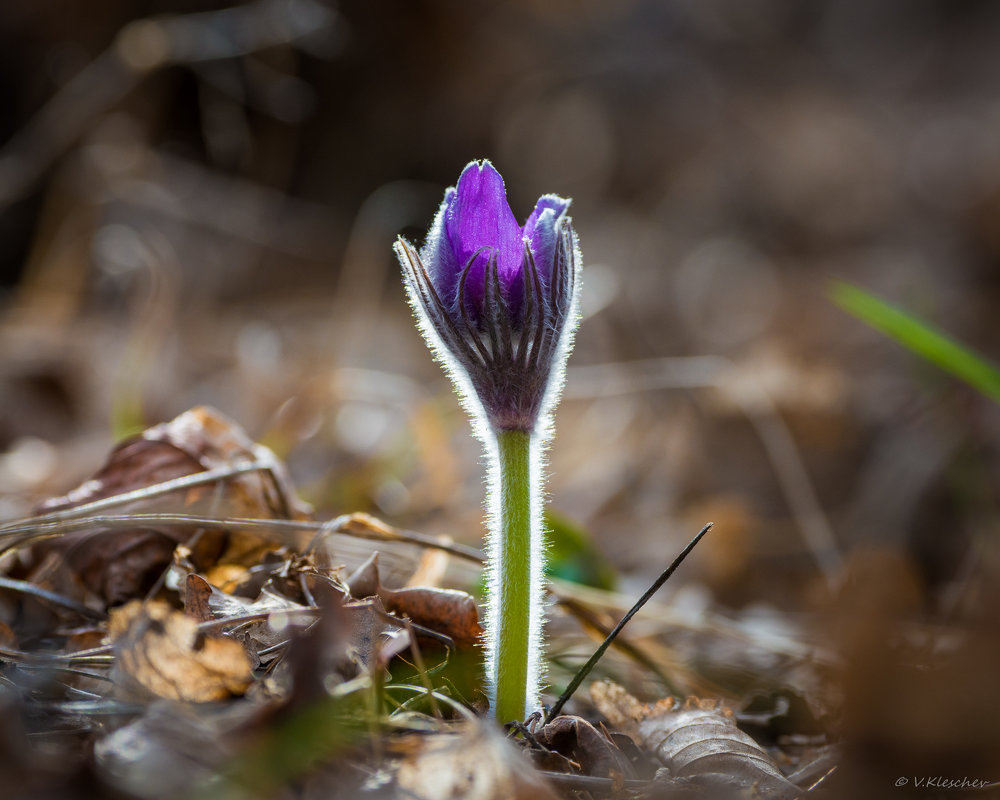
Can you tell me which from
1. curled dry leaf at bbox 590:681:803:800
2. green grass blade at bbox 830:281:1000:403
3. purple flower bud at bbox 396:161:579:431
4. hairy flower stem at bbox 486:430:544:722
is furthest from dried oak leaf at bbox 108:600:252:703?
green grass blade at bbox 830:281:1000:403

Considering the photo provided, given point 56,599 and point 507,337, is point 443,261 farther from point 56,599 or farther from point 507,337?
point 56,599

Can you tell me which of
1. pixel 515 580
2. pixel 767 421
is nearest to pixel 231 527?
pixel 515 580

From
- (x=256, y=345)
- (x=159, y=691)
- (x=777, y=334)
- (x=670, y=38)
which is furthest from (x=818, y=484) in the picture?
(x=670, y=38)

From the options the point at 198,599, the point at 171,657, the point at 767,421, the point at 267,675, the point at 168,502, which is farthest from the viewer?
the point at 767,421

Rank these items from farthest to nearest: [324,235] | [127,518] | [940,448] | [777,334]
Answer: [324,235], [777,334], [940,448], [127,518]

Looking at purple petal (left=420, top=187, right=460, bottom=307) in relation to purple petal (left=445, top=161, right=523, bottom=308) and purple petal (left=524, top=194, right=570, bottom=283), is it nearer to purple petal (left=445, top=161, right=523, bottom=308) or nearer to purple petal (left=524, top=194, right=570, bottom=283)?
purple petal (left=445, top=161, right=523, bottom=308)

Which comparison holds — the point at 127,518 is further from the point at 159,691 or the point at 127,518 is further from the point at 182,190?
the point at 182,190

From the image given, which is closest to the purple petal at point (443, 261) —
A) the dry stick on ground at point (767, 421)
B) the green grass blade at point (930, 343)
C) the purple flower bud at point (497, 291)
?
the purple flower bud at point (497, 291)
